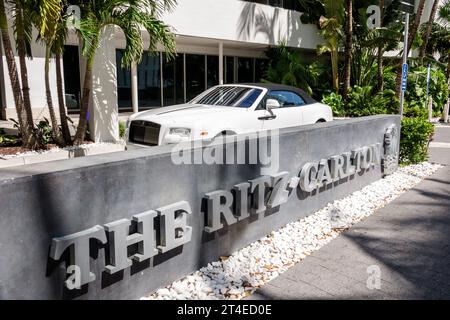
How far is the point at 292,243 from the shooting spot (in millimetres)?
4754

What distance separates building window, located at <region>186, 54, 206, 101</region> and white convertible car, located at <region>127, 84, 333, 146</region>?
9.63 m

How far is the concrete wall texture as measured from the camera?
8.41 ft

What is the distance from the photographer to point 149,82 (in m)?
16.7

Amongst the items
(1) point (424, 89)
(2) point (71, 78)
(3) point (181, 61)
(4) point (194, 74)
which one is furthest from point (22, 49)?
(1) point (424, 89)

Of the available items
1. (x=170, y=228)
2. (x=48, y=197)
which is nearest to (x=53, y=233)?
(x=48, y=197)

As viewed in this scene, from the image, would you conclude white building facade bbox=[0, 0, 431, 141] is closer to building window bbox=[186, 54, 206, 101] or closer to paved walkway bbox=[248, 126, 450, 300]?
building window bbox=[186, 54, 206, 101]

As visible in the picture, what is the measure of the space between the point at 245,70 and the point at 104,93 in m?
10.8

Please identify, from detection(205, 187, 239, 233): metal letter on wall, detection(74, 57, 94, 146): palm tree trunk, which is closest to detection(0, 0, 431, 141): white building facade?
detection(74, 57, 94, 146): palm tree trunk

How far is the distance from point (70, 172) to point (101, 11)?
22.3 feet

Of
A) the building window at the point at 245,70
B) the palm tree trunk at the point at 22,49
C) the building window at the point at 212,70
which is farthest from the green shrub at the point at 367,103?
the palm tree trunk at the point at 22,49

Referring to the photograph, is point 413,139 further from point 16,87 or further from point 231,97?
point 16,87

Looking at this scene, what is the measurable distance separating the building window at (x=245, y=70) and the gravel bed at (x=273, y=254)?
556 inches

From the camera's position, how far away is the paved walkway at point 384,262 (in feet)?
11.9
